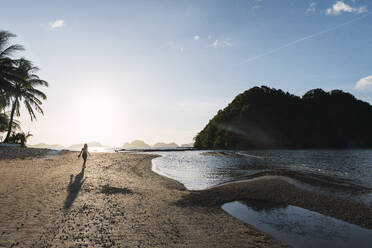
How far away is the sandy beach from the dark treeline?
335ft

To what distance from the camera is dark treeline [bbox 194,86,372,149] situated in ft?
358

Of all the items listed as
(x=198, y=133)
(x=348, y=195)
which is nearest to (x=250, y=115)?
(x=198, y=133)

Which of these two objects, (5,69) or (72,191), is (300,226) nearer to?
(72,191)

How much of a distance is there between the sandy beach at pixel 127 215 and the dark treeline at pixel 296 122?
335 ft

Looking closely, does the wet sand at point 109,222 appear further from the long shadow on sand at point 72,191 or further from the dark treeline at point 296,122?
the dark treeline at point 296,122

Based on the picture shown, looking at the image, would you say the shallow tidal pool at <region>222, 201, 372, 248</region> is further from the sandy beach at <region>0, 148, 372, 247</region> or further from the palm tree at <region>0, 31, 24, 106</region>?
the palm tree at <region>0, 31, 24, 106</region>

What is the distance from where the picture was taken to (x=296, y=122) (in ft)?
372

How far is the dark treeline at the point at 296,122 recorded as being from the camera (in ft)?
358

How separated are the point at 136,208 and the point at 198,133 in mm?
146917

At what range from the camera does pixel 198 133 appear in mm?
155625

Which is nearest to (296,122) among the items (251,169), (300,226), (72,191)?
(251,169)

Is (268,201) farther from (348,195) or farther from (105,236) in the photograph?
(105,236)

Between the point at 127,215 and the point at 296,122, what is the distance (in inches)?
4849

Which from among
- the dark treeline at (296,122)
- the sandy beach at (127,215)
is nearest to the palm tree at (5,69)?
the sandy beach at (127,215)
